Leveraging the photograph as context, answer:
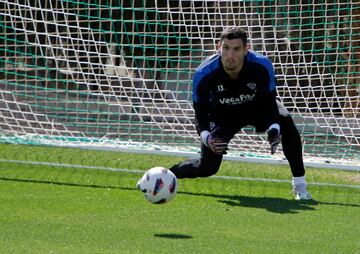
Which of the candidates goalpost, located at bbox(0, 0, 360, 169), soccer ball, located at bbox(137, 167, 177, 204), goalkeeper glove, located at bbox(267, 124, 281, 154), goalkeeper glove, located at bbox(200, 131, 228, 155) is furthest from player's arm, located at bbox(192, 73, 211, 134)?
goalpost, located at bbox(0, 0, 360, 169)

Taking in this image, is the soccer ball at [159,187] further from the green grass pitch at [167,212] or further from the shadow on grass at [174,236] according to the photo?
the shadow on grass at [174,236]

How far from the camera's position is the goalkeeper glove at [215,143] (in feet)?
29.0

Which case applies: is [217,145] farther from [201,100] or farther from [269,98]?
[269,98]

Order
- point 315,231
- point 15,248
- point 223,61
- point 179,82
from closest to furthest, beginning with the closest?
1. point 15,248
2. point 315,231
3. point 223,61
4. point 179,82

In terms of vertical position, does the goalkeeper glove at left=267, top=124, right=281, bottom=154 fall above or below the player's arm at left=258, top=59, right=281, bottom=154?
below

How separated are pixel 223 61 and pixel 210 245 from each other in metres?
2.45

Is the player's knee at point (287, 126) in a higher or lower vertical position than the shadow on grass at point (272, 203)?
higher

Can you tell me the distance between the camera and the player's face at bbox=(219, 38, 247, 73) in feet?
28.7

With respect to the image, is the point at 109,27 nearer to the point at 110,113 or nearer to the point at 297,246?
the point at 110,113

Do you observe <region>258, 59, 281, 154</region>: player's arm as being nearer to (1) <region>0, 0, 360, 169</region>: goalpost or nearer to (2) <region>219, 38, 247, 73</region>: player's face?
(2) <region>219, 38, 247, 73</region>: player's face

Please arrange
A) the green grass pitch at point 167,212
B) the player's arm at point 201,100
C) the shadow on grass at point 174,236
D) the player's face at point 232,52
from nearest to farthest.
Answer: the green grass pitch at point 167,212 < the shadow on grass at point 174,236 < the player's face at point 232,52 < the player's arm at point 201,100

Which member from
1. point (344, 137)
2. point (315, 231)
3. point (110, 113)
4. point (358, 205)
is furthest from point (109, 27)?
point (315, 231)

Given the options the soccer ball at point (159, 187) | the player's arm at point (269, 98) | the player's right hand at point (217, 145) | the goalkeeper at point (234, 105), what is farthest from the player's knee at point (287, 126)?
the soccer ball at point (159, 187)

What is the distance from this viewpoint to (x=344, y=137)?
12.4 m
